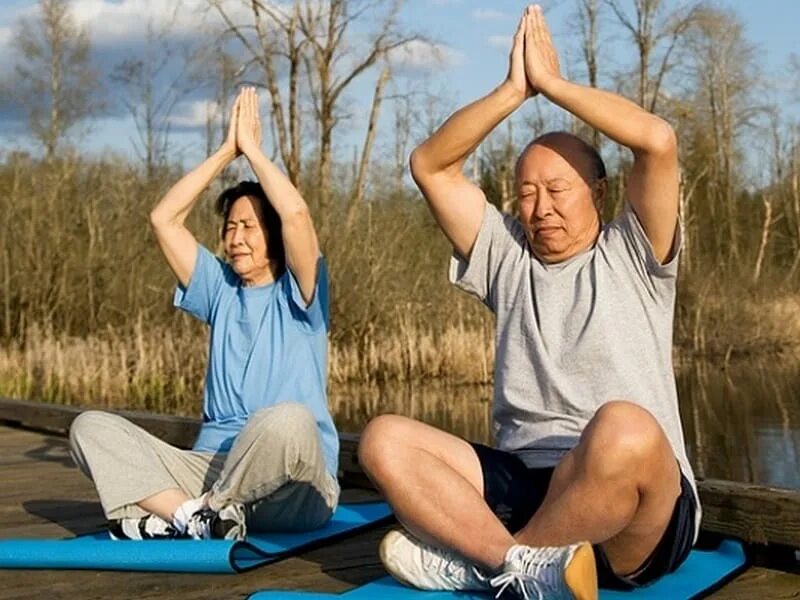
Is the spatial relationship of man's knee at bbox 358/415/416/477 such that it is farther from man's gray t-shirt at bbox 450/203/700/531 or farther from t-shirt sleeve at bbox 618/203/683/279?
t-shirt sleeve at bbox 618/203/683/279

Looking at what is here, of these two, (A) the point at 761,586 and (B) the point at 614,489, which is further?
(A) the point at 761,586

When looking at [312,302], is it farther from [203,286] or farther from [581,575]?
[581,575]

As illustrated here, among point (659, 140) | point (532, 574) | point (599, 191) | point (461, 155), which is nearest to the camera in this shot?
point (532, 574)

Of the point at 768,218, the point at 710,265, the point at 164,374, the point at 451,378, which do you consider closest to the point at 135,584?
the point at 164,374

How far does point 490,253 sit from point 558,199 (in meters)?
0.23

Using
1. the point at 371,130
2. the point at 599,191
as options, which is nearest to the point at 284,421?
the point at 599,191

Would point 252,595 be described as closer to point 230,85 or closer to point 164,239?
point 164,239

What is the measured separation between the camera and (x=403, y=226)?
1370 centimetres

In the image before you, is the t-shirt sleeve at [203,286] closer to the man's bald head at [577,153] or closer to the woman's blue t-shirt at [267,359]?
the woman's blue t-shirt at [267,359]

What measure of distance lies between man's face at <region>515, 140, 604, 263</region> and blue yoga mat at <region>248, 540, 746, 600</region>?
29.5 inches

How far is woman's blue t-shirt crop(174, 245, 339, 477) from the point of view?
11.5 ft

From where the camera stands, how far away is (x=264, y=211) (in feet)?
11.7

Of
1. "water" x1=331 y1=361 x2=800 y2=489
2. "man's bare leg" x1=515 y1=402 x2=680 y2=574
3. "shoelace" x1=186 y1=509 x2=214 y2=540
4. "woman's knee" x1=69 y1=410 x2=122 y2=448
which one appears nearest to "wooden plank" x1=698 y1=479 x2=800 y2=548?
"man's bare leg" x1=515 y1=402 x2=680 y2=574

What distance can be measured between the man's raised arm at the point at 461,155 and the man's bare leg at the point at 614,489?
0.68 m
